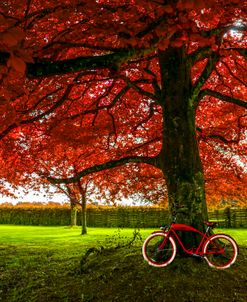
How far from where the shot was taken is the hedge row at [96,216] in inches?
1442

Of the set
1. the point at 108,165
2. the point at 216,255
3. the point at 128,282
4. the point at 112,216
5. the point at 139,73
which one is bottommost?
the point at 128,282

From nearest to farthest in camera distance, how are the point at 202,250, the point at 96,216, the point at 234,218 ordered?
the point at 202,250 < the point at 234,218 < the point at 96,216

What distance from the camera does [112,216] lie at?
39.2 metres

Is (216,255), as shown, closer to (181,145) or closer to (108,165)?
(181,145)

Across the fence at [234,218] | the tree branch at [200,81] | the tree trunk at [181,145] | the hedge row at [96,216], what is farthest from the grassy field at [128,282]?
the fence at [234,218]

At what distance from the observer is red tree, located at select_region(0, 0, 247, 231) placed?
5.73m

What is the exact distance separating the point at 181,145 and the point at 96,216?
32612mm

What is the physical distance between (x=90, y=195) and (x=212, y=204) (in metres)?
10.6

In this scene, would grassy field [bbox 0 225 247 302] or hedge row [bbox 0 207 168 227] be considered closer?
grassy field [bbox 0 225 247 302]

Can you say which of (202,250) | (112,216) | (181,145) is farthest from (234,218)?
(202,250)

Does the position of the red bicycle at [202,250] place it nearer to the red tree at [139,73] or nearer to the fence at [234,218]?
the red tree at [139,73]

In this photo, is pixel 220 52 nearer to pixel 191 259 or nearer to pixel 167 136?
pixel 167 136

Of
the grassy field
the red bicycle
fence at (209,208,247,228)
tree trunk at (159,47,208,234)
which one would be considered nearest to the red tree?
tree trunk at (159,47,208,234)

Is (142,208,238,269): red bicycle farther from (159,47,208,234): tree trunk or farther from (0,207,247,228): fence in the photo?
(0,207,247,228): fence
